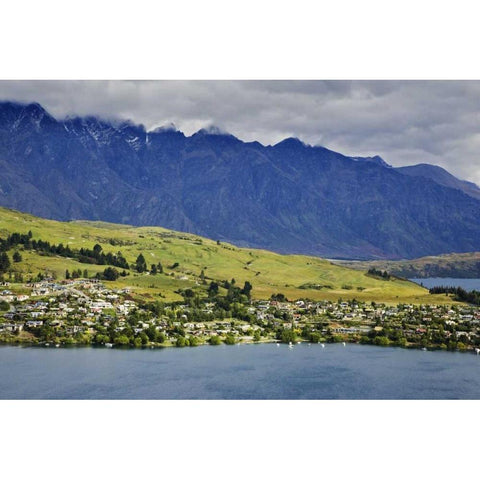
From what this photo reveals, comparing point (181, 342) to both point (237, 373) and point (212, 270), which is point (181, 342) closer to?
point (237, 373)

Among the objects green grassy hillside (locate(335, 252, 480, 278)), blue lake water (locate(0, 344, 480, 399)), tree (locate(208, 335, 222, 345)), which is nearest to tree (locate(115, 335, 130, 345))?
blue lake water (locate(0, 344, 480, 399))

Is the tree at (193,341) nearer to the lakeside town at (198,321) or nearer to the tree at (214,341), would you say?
the lakeside town at (198,321)

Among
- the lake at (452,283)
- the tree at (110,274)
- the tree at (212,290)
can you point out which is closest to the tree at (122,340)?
the tree at (212,290)

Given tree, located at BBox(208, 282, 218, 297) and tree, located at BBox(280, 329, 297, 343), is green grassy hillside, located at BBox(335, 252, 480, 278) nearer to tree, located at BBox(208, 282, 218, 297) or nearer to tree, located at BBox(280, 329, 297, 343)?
tree, located at BBox(208, 282, 218, 297)

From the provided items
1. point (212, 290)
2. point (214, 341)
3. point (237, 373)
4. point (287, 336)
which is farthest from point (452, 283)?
point (237, 373)

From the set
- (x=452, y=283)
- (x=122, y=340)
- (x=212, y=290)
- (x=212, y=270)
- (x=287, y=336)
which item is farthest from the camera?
(x=452, y=283)

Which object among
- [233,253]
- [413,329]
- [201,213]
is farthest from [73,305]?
[201,213]
